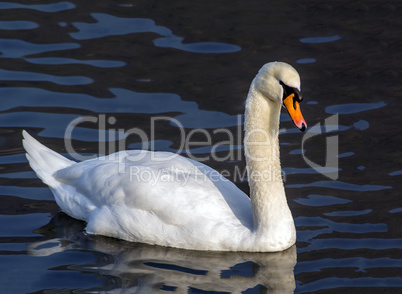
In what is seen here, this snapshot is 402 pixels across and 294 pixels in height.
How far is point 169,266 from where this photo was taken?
26.1 feet

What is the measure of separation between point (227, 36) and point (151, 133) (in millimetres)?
3378

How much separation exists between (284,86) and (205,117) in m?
3.52

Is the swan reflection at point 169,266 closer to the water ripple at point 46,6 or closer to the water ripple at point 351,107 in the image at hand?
the water ripple at point 351,107

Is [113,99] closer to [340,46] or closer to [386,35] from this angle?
[340,46]

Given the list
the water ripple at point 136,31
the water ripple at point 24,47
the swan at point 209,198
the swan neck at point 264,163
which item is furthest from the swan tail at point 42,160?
the water ripple at point 136,31

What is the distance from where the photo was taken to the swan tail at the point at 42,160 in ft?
30.3

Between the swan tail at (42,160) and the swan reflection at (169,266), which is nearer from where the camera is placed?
the swan reflection at (169,266)

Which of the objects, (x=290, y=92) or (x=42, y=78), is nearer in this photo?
(x=290, y=92)

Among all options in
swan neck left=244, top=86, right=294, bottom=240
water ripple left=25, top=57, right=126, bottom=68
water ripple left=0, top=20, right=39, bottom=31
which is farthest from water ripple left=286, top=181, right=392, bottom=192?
water ripple left=0, top=20, right=39, bottom=31

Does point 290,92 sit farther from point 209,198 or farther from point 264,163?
point 209,198

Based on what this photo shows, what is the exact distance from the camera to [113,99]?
11.7m

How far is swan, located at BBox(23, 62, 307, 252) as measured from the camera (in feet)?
26.5

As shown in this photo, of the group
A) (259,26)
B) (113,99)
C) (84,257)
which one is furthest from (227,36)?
(84,257)

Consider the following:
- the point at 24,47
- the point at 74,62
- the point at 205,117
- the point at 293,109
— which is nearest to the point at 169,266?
the point at 293,109
